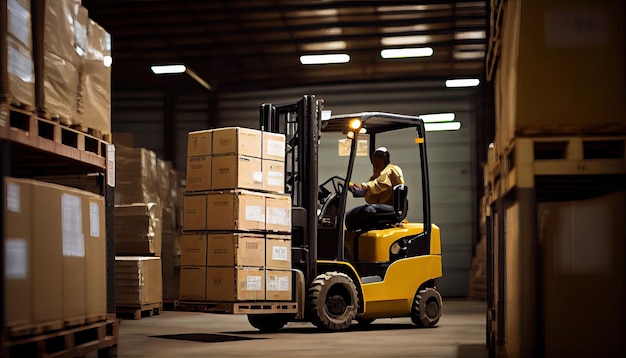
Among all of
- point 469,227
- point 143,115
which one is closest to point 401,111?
point 469,227

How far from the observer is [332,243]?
31.6ft

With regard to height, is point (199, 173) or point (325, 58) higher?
point (325, 58)

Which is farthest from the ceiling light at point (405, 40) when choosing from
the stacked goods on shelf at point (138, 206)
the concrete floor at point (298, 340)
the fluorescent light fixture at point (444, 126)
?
the concrete floor at point (298, 340)

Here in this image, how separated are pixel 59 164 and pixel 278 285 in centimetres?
331

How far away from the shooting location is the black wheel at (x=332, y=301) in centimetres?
891

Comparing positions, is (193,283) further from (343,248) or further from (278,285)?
(343,248)

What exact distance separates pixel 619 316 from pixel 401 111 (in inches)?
532

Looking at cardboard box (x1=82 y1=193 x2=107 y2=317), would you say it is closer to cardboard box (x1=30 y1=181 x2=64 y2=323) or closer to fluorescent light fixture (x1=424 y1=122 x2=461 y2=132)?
cardboard box (x1=30 y1=181 x2=64 y2=323)

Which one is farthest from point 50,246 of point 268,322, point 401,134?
point 401,134

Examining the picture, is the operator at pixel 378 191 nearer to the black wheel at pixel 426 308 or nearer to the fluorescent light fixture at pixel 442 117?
the black wheel at pixel 426 308

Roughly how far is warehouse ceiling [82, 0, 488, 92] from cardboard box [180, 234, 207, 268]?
5487mm

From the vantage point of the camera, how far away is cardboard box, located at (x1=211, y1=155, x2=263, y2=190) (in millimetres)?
8320

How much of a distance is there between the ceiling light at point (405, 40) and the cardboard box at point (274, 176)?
22.1 feet

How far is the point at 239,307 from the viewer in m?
8.27
